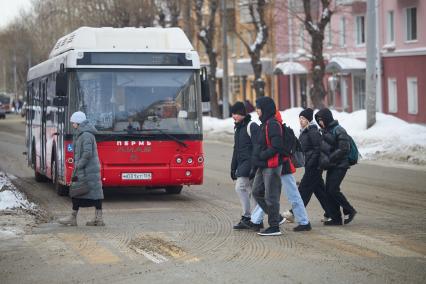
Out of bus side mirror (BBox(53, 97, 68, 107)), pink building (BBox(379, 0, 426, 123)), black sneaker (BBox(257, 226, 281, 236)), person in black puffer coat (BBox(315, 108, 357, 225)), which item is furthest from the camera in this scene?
pink building (BBox(379, 0, 426, 123))

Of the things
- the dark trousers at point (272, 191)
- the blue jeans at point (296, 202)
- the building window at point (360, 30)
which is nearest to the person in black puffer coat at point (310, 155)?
the blue jeans at point (296, 202)

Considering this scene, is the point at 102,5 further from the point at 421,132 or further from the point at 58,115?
the point at 58,115

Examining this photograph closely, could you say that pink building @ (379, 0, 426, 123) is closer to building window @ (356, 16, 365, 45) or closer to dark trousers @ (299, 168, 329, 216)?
building window @ (356, 16, 365, 45)

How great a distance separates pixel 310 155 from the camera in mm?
13555

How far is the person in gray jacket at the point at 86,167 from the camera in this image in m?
13.8

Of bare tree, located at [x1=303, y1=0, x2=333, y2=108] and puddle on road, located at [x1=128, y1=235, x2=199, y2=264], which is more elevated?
bare tree, located at [x1=303, y1=0, x2=333, y2=108]

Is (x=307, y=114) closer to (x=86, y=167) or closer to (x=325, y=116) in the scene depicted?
(x=325, y=116)

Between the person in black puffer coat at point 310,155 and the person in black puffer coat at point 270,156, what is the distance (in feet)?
3.15

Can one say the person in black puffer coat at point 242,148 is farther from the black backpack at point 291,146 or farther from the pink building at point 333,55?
the pink building at point 333,55

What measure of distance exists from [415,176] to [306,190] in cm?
895

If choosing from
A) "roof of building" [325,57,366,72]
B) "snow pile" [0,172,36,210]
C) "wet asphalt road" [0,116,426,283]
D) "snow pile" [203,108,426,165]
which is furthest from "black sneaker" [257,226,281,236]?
"roof of building" [325,57,366,72]

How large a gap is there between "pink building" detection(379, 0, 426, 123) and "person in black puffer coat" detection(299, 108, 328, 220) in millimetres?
33494

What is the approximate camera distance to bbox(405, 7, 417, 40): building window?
155ft

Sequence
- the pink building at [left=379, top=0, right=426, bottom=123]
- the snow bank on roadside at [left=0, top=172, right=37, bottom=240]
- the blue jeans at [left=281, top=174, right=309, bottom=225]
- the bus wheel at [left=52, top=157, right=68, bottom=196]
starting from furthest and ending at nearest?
the pink building at [left=379, top=0, right=426, bottom=123] < the bus wheel at [left=52, top=157, right=68, bottom=196] < the snow bank on roadside at [left=0, top=172, right=37, bottom=240] < the blue jeans at [left=281, top=174, right=309, bottom=225]
